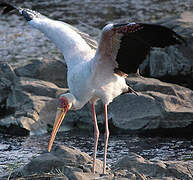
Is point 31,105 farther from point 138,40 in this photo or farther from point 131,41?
point 138,40

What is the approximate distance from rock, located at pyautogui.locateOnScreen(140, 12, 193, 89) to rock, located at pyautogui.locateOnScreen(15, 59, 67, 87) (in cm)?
180

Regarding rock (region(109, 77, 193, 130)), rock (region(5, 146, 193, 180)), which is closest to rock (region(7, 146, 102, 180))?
rock (region(5, 146, 193, 180))

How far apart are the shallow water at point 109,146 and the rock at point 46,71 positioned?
1865 millimetres

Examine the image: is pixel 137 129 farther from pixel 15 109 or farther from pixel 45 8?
pixel 45 8

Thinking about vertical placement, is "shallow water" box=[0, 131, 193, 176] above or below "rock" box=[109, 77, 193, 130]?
below

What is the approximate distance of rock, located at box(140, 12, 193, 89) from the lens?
41.9 ft

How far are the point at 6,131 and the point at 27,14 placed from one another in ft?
7.39

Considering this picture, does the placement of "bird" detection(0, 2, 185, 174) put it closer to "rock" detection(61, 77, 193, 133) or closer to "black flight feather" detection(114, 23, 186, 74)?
"black flight feather" detection(114, 23, 186, 74)

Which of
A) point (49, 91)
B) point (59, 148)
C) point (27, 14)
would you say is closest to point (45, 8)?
point (49, 91)

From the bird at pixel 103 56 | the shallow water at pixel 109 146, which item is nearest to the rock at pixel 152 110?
the shallow water at pixel 109 146

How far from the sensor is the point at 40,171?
25.4 ft

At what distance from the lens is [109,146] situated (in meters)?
10.1

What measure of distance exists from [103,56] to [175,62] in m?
5.26

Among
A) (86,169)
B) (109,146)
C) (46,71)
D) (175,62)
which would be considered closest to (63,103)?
(86,169)
